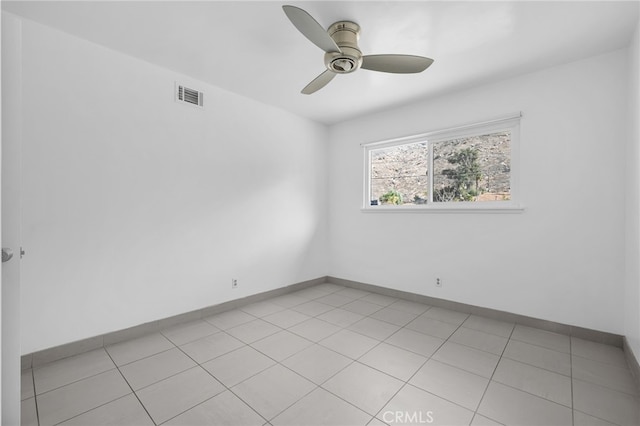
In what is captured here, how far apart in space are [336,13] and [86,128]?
85.2 inches

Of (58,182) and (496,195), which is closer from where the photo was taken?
(58,182)

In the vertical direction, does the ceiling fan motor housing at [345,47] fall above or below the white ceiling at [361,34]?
below

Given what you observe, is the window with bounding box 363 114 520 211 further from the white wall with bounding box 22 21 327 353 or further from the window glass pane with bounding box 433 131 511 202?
the white wall with bounding box 22 21 327 353

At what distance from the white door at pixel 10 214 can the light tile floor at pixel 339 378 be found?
429 millimetres

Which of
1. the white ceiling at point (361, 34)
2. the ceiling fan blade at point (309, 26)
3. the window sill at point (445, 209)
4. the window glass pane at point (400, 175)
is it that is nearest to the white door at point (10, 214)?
the white ceiling at point (361, 34)

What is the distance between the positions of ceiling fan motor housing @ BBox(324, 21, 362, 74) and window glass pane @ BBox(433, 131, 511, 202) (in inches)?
74.1

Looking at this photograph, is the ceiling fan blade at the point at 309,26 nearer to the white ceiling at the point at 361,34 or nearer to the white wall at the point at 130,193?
the white ceiling at the point at 361,34

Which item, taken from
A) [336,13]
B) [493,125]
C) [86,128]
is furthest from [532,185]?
[86,128]

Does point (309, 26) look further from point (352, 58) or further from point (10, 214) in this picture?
point (10, 214)

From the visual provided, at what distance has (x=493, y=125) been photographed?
10.4ft

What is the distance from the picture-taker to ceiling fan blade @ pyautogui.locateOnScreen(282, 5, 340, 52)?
1610 mm

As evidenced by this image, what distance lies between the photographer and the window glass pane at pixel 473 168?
3.13 metres

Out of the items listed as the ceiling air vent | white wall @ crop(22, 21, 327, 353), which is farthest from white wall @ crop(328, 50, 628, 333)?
the ceiling air vent

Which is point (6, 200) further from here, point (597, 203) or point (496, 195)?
point (597, 203)
